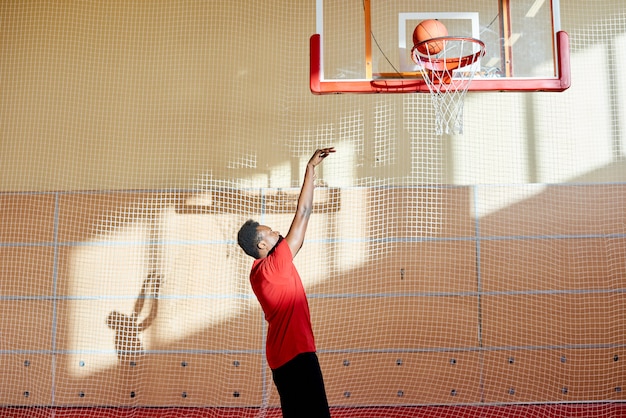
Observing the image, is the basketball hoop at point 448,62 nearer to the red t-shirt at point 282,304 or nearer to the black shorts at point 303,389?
the red t-shirt at point 282,304

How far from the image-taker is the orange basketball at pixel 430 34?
13.7ft

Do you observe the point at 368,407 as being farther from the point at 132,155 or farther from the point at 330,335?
the point at 132,155

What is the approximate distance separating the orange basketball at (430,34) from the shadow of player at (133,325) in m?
3.57

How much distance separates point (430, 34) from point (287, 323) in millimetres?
2340

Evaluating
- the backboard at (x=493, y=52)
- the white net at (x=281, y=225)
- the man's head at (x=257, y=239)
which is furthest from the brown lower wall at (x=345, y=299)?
the man's head at (x=257, y=239)

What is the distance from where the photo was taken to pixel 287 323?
9.89 feet

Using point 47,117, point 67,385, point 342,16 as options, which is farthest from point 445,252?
point 47,117

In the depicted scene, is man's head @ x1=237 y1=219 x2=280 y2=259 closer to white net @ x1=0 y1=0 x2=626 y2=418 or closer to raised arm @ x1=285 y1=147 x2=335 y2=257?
raised arm @ x1=285 y1=147 x2=335 y2=257

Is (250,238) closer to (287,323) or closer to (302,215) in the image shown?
(302,215)

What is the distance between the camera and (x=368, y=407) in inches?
232

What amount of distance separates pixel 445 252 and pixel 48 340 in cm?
413

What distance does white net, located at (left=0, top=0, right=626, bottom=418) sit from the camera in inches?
233

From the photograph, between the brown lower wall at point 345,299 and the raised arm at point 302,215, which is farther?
the brown lower wall at point 345,299

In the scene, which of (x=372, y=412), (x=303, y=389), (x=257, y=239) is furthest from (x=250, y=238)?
(x=372, y=412)
